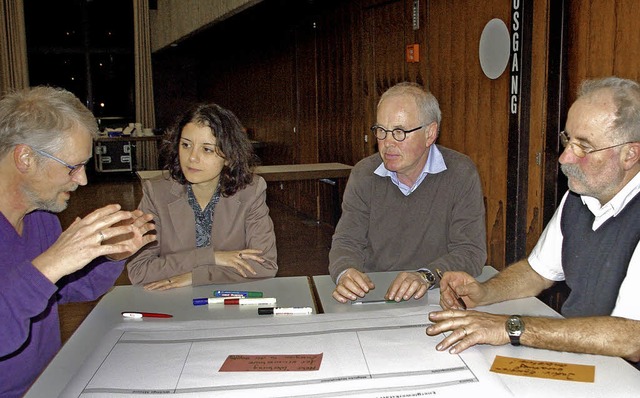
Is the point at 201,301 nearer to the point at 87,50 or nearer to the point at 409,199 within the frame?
the point at 409,199

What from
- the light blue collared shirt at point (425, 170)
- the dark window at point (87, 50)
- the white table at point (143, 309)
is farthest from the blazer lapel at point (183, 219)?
the dark window at point (87, 50)

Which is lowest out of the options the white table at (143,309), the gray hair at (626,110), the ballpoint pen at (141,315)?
the white table at (143,309)

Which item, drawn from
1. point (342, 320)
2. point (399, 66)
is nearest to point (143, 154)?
point (399, 66)

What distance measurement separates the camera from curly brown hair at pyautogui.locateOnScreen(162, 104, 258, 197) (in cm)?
241

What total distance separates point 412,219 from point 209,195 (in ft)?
2.71

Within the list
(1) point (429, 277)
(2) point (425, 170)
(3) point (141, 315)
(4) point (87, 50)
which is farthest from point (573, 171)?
(4) point (87, 50)

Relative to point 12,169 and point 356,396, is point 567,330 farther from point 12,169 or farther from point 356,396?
point 12,169

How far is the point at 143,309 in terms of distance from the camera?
5.71ft

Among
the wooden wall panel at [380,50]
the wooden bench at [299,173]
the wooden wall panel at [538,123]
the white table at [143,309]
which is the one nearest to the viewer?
the white table at [143,309]

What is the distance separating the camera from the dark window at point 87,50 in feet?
43.0

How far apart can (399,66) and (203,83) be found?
384 inches

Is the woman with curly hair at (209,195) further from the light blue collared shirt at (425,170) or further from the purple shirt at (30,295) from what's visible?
the light blue collared shirt at (425,170)

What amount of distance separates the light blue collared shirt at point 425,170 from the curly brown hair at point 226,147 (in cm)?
54

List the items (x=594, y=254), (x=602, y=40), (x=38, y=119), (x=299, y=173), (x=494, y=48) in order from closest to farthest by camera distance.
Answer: (x=38, y=119)
(x=594, y=254)
(x=602, y=40)
(x=494, y=48)
(x=299, y=173)
